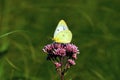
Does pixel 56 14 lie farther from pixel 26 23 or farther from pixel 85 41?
pixel 85 41

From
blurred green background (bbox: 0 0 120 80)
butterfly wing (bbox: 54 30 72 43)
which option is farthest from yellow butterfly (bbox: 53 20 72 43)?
blurred green background (bbox: 0 0 120 80)

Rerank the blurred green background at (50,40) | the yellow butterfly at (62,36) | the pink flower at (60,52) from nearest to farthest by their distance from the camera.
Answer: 1. the pink flower at (60,52)
2. the yellow butterfly at (62,36)
3. the blurred green background at (50,40)

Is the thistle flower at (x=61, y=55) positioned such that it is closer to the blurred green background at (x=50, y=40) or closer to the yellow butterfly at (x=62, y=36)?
the yellow butterfly at (x=62, y=36)

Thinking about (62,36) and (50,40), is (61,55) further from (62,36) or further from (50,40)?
(50,40)

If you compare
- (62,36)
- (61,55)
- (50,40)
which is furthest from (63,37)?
(50,40)

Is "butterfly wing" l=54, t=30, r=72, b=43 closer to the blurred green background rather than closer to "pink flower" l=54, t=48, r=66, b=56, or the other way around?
"pink flower" l=54, t=48, r=66, b=56

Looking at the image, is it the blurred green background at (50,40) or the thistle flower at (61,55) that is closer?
the thistle flower at (61,55)

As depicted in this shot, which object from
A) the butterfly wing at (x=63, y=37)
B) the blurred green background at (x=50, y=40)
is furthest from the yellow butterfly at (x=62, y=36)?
the blurred green background at (x=50, y=40)

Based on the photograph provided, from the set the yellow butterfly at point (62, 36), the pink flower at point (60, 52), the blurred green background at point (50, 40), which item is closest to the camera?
the pink flower at point (60, 52)
